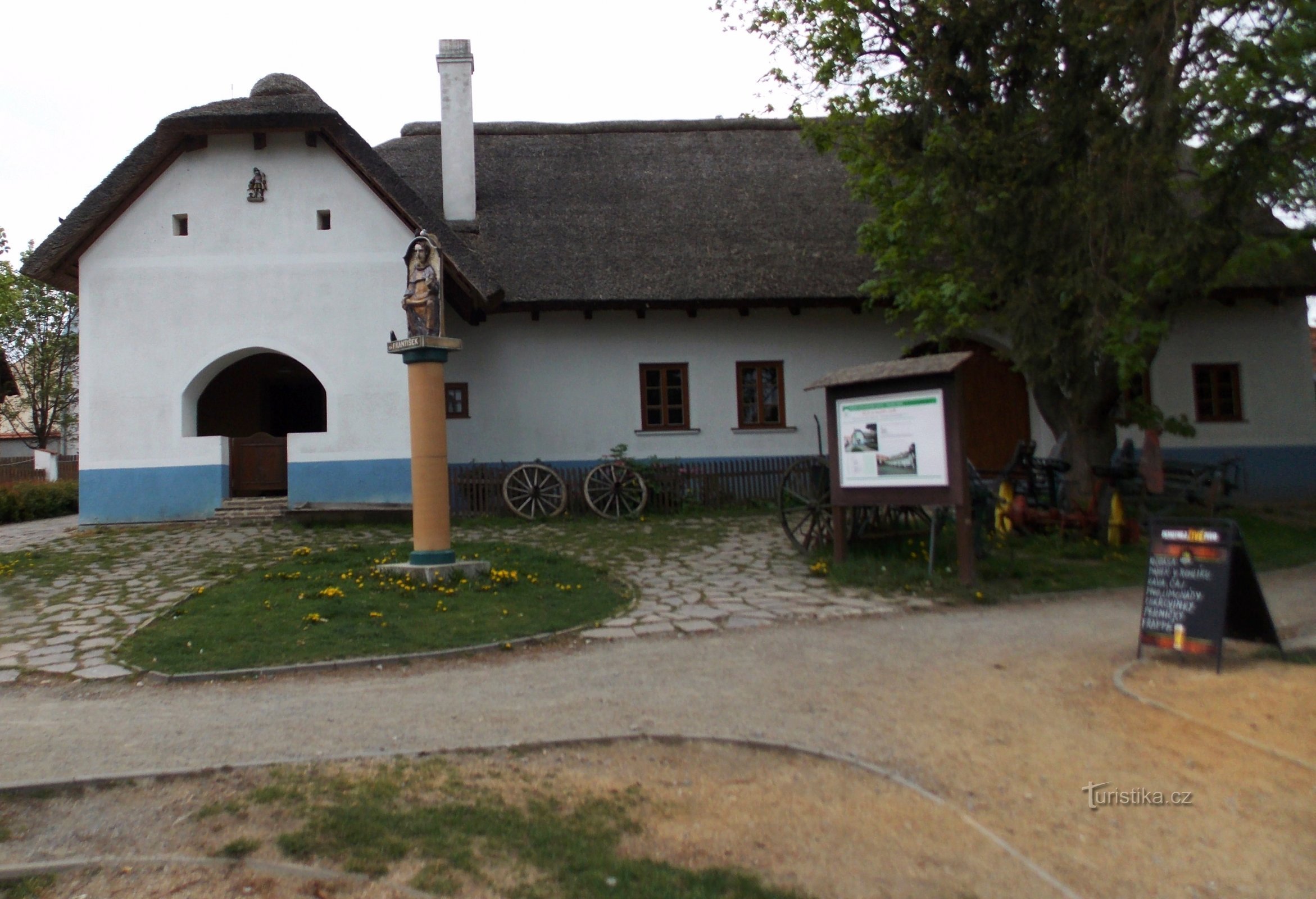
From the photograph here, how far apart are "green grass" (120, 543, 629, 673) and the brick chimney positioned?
1036 centimetres

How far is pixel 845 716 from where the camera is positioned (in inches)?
219

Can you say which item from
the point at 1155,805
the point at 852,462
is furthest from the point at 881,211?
the point at 1155,805

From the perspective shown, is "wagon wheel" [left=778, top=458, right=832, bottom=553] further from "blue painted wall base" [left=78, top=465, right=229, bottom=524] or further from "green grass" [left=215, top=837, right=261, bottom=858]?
"blue painted wall base" [left=78, top=465, right=229, bottom=524]

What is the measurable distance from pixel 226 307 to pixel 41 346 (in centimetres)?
3023

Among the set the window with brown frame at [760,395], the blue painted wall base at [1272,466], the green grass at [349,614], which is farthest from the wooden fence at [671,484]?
the blue painted wall base at [1272,466]

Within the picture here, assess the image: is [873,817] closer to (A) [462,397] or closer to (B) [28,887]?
(B) [28,887]

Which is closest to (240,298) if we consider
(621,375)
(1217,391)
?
(621,375)

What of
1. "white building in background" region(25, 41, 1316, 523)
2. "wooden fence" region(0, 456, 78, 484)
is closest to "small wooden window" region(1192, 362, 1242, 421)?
"white building in background" region(25, 41, 1316, 523)

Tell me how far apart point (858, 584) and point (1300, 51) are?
290 inches

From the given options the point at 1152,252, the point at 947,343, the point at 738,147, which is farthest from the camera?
the point at 738,147

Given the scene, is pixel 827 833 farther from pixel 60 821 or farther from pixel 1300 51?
pixel 1300 51

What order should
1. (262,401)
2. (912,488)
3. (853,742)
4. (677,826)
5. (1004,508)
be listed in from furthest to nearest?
1. (262,401)
2. (1004,508)
3. (912,488)
4. (853,742)
5. (677,826)

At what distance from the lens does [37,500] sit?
19.2m

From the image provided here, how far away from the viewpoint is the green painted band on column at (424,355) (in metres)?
9.55
